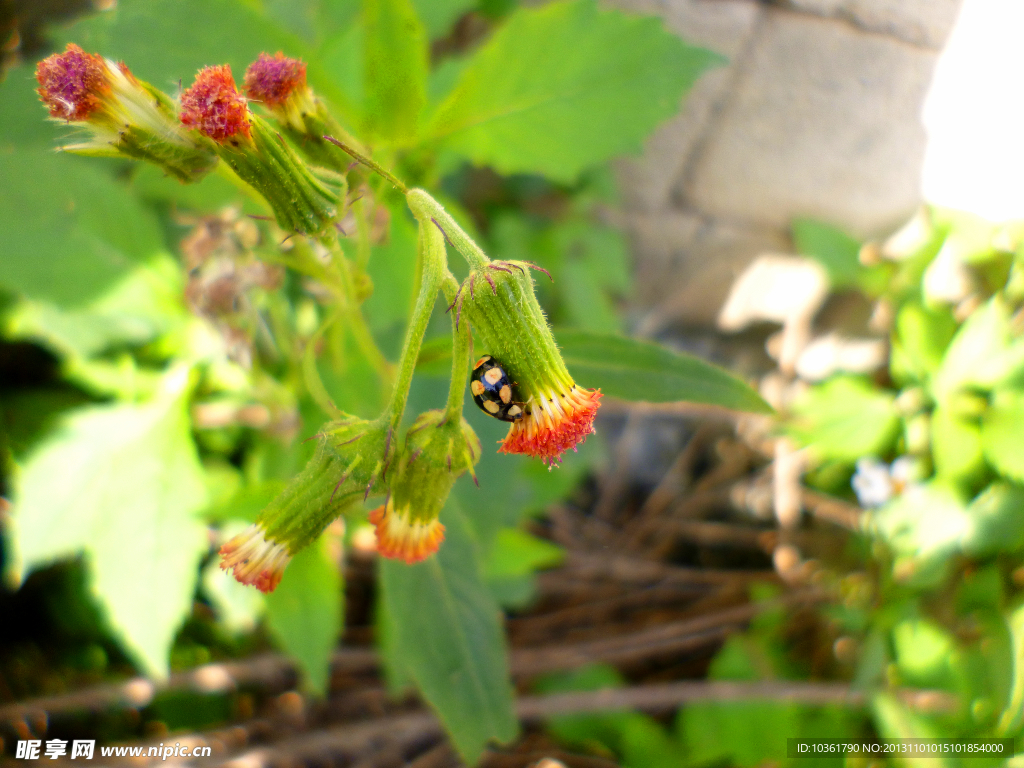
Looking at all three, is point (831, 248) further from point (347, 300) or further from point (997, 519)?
point (347, 300)

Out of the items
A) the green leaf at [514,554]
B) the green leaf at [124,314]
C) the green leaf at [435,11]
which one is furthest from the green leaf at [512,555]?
the green leaf at [435,11]

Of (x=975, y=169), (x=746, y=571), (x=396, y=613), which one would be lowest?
(x=746, y=571)

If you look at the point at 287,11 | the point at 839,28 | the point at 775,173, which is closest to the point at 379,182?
the point at 287,11

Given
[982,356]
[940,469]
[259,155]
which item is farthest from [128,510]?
[982,356]

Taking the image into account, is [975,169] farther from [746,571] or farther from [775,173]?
[746,571]

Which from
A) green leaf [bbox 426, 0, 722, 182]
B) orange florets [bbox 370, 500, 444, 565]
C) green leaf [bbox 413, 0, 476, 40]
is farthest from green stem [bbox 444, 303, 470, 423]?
green leaf [bbox 413, 0, 476, 40]

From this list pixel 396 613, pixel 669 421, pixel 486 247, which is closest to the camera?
pixel 396 613

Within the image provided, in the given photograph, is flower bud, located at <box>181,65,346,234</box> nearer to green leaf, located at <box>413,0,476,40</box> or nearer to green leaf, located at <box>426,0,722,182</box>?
green leaf, located at <box>426,0,722,182</box>
